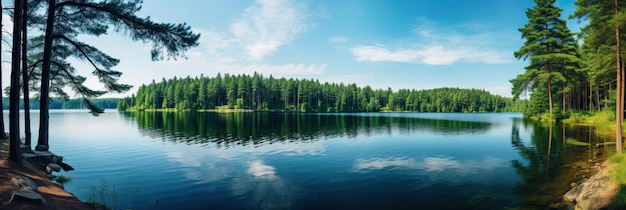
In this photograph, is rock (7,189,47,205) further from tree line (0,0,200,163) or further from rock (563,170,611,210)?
rock (563,170,611,210)

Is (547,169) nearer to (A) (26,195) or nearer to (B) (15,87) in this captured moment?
(A) (26,195)

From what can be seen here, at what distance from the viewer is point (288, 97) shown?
157250 millimetres

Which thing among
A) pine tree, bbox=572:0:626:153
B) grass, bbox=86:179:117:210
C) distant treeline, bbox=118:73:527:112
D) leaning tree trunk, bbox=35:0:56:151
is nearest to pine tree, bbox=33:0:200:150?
leaning tree trunk, bbox=35:0:56:151

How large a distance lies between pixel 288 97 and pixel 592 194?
148m

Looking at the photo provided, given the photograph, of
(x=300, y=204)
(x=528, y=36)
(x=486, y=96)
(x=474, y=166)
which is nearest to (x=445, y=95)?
(x=486, y=96)

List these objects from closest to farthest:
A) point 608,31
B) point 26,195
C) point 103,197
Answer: point 26,195
point 103,197
point 608,31

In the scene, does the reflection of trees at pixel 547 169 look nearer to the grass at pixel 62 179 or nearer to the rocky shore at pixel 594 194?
the rocky shore at pixel 594 194

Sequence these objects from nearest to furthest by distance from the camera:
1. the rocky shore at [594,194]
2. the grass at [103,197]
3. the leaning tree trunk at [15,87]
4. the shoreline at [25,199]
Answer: the shoreline at [25,199] < the rocky shore at [594,194] < the grass at [103,197] < the leaning tree trunk at [15,87]

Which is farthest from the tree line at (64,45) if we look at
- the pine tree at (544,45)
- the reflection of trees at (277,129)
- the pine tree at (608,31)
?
the pine tree at (544,45)

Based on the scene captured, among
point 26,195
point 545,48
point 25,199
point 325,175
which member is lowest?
point 325,175

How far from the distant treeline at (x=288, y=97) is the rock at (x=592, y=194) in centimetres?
13479

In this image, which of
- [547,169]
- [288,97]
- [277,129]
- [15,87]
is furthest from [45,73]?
[288,97]

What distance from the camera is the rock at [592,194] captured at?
10.9 m

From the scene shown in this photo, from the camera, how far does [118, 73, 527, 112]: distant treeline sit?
146750mm
